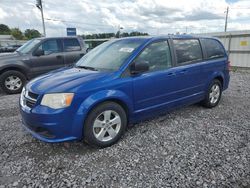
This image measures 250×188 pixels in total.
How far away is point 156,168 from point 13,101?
4729mm

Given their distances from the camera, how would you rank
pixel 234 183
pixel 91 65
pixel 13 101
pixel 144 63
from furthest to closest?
pixel 13 101
pixel 91 65
pixel 144 63
pixel 234 183

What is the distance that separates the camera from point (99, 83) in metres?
2.96

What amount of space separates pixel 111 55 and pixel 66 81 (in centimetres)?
105

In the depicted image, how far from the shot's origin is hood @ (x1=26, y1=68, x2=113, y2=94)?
282cm

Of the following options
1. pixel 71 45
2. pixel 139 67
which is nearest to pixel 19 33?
pixel 71 45

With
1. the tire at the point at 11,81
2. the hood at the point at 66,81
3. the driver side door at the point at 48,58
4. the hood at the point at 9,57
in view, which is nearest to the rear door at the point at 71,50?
the driver side door at the point at 48,58

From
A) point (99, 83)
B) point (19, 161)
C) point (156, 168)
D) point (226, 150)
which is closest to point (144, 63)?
point (99, 83)

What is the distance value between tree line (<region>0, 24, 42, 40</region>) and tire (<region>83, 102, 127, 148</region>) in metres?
55.8

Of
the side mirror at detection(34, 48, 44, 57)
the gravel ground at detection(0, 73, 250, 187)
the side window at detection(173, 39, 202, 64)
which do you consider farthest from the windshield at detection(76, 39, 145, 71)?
the side mirror at detection(34, 48, 44, 57)

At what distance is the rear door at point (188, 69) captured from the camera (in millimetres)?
3965

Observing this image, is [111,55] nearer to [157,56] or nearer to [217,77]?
[157,56]

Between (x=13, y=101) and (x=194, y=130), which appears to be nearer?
(x=194, y=130)

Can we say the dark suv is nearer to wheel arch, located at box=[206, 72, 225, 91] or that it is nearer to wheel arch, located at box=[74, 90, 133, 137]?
wheel arch, located at box=[74, 90, 133, 137]

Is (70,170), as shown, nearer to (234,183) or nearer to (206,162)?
(206,162)
